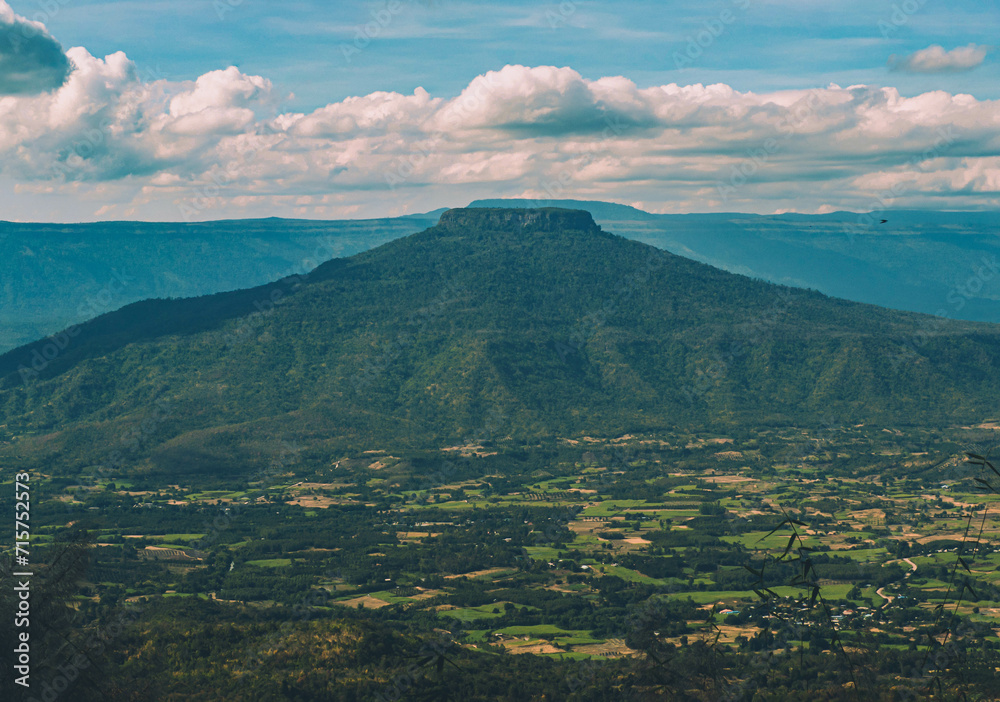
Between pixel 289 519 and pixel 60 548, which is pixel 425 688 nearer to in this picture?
pixel 60 548

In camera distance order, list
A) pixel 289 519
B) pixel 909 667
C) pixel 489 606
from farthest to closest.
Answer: pixel 289 519
pixel 489 606
pixel 909 667

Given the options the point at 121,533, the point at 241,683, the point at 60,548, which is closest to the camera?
the point at 60,548

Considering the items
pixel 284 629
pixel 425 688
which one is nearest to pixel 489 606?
pixel 284 629

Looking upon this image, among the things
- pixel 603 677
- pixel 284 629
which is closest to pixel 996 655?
pixel 603 677

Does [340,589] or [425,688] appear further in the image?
[340,589]

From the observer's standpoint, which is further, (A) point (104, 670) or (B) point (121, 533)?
(B) point (121, 533)

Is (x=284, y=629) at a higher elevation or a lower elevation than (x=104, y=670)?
lower

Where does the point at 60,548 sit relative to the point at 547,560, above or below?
above

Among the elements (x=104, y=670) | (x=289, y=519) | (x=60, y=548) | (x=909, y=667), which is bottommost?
(x=289, y=519)

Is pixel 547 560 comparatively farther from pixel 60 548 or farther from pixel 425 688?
pixel 60 548
